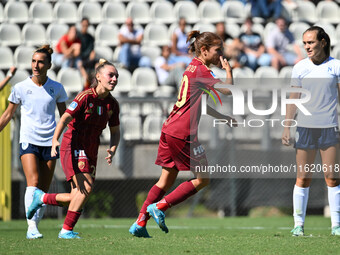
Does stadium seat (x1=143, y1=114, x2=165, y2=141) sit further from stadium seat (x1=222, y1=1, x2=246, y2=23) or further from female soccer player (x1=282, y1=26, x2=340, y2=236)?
female soccer player (x1=282, y1=26, x2=340, y2=236)

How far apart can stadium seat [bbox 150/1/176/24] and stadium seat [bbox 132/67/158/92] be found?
2033 mm

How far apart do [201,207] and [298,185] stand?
600cm

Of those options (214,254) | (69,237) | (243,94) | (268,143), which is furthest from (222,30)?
(214,254)

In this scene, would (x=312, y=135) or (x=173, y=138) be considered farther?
(x=312, y=135)

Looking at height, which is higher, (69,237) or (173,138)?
(173,138)

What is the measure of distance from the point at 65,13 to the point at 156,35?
219 centimetres

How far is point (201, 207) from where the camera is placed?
12.8 metres

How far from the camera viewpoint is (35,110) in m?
6.98

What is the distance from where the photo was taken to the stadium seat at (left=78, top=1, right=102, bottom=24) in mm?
15018

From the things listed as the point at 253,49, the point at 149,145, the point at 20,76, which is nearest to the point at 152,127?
the point at 149,145

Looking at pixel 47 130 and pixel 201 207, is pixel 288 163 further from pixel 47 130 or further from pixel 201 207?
pixel 47 130

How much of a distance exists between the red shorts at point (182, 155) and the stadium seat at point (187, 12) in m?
9.00

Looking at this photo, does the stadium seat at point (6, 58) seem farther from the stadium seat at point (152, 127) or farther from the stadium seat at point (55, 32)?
the stadium seat at point (152, 127)

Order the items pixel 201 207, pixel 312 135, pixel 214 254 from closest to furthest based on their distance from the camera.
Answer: pixel 214 254
pixel 312 135
pixel 201 207
